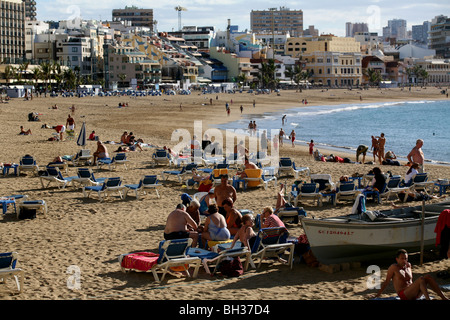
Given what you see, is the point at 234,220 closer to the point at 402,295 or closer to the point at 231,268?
the point at 231,268

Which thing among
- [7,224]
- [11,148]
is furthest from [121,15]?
[7,224]

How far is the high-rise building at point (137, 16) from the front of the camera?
177250 millimetres

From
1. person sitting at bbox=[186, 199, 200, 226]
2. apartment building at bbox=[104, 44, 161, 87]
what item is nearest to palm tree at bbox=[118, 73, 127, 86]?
apartment building at bbox=[104, 44, 161, 87]

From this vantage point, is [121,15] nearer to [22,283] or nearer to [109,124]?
[109,124]

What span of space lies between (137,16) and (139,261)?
6948 inches

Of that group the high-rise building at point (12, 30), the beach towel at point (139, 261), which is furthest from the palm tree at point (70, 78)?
the beach towel at point (139, 261)

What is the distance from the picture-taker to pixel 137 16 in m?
179

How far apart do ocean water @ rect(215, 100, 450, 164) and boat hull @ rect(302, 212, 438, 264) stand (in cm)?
1754

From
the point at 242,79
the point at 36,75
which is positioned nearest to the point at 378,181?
the point at 36,75

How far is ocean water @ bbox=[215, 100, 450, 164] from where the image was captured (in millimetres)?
34906

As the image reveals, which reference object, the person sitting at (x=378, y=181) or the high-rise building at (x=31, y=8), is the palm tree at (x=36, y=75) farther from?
the high-rise building at (x=31, y=8)
